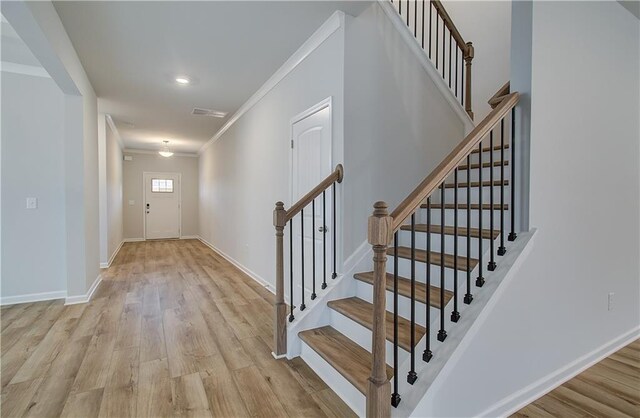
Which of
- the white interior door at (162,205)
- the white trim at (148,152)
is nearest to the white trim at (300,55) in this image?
the white trim at (148,152)

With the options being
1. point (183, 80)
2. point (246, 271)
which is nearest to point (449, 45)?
point (183, 80)

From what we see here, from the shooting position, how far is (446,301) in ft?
5.87

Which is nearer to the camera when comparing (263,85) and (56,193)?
(56,193)

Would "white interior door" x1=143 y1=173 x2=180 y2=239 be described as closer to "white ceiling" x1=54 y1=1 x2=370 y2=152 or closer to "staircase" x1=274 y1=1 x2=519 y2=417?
"white ceiling" x1=54 y1=1 x2=370 y2=152

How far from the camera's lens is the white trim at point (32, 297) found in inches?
141

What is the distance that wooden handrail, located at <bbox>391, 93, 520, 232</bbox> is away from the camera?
4.72 ft

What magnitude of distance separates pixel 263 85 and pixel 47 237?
314cm

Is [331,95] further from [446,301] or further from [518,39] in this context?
[446,301]

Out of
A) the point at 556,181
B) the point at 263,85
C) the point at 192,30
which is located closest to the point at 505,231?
the point at 556,181

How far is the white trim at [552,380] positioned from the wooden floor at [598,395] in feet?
0.08

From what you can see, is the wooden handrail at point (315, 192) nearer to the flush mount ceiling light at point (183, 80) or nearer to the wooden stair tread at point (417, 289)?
the wooden stair tread at point (417, 289)

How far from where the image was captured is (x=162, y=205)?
927 centimetres

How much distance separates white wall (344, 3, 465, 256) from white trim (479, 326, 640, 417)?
137 cm

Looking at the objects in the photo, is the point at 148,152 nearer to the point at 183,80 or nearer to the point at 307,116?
the point at 183,80
